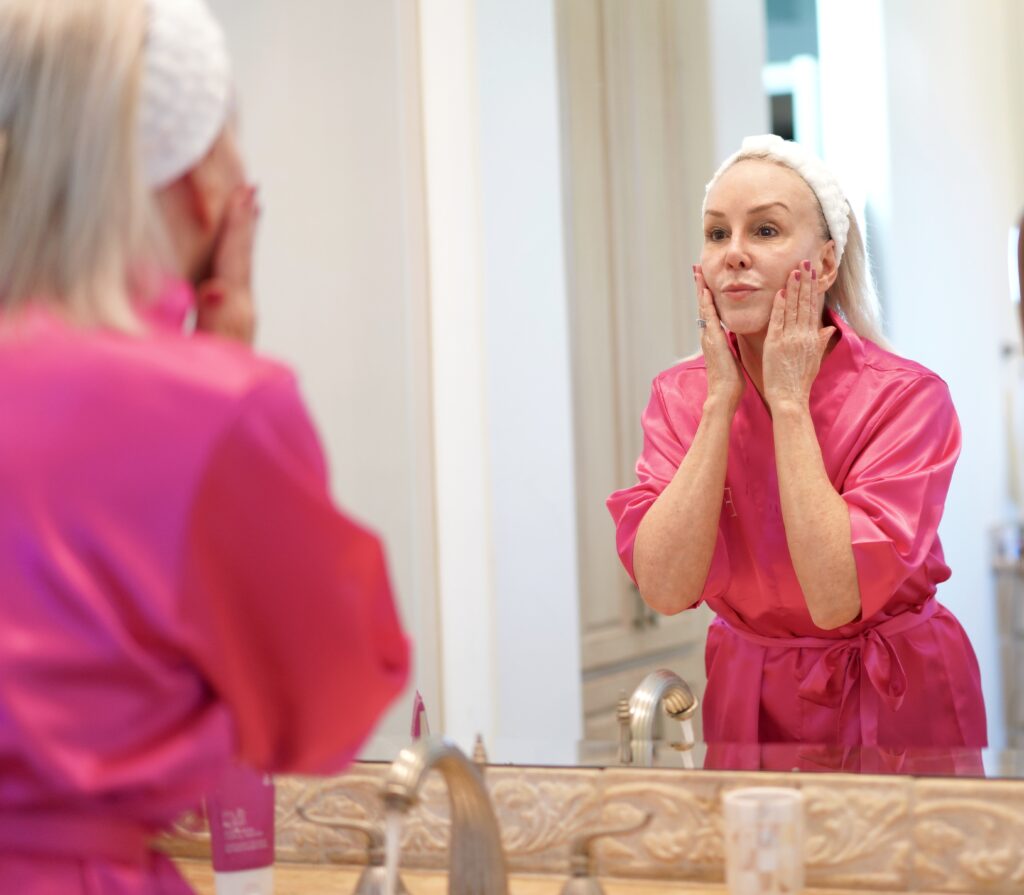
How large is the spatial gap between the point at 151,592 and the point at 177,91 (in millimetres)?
293

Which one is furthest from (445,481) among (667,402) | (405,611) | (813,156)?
(813,156)

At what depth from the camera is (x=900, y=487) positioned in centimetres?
128

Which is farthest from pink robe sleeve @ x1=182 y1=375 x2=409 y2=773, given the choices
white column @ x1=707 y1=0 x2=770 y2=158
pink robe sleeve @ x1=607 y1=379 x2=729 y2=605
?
white column @ x1=707 y1=0 x2=770 y2=158

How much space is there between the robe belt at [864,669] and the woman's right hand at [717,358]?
0.26 meters

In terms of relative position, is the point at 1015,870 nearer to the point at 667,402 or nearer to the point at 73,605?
the point at 667,402

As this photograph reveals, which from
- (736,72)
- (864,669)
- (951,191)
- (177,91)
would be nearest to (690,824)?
(864,669)

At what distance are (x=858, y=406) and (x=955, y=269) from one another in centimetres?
17

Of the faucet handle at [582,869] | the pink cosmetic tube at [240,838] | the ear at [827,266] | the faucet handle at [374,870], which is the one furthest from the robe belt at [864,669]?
the pink cosmetic tube at [240,838]

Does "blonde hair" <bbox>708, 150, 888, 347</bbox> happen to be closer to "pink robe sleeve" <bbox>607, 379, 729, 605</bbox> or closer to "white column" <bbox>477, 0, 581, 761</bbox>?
"pink robe sleeve" <bbox>607, 379, 729, 605</bbox>

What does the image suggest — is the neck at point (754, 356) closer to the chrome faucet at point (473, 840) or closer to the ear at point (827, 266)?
the ear at point (827, 266)

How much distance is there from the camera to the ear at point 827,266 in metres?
1.35

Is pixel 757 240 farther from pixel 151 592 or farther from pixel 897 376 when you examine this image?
pixel 151 592

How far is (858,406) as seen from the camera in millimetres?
1340

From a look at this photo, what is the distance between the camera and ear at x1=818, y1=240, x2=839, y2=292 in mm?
1354
